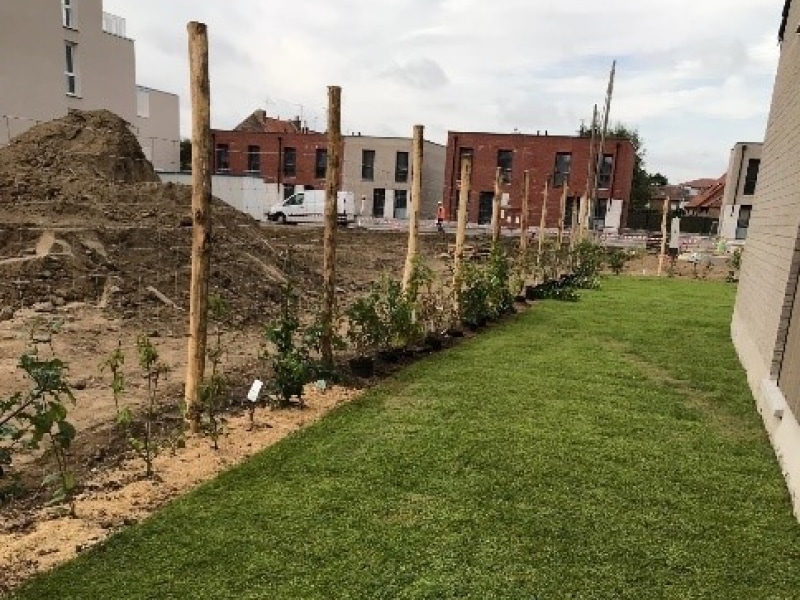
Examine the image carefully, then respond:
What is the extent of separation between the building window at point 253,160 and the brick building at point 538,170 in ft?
49.6

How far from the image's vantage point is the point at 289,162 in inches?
1875

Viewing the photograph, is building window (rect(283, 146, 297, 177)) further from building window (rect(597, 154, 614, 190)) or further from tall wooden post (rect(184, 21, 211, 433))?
tall wooden post (rect(184, 21, 211, 433))

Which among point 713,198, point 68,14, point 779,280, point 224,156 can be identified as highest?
point 68,14

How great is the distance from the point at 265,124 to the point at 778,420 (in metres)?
59.6

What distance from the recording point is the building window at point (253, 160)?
4794cm

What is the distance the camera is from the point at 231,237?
52.4ft

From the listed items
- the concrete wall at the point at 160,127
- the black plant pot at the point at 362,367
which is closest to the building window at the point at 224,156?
the concrete wall at the point at 160,127

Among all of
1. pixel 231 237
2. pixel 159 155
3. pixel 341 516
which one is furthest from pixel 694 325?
pixel 159 155

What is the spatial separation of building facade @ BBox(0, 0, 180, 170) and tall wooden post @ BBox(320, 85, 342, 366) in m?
20.2

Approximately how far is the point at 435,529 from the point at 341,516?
62 cm

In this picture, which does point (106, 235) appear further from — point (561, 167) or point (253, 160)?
point (253, 160)

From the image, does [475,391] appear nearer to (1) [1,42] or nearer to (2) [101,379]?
(2) [101,379]

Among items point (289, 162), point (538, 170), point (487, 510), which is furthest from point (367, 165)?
point (487, 510)

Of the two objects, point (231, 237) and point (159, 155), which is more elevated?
point (159, 155)
